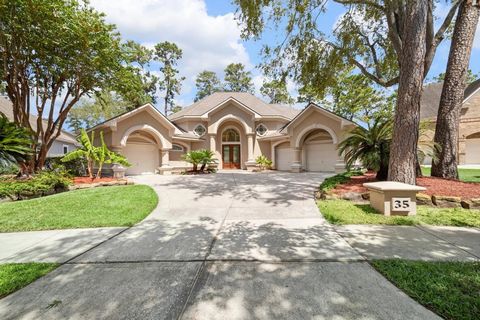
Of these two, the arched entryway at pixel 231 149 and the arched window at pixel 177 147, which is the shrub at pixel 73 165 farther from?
the arched entryway at pixel 231 149

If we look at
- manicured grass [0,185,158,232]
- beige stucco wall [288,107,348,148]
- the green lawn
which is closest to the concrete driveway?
manicured grass [0,185,158,232]

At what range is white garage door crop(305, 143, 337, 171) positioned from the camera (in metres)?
→ 16.0

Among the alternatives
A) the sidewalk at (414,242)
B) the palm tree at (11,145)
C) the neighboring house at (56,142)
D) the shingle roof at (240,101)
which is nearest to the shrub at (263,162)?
the shingle roof at (240,101)

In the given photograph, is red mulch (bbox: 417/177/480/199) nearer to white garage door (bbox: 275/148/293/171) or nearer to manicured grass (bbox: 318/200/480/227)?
manicured grass (bbox: 318/200/480/227)

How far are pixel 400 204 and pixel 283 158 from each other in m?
13.8

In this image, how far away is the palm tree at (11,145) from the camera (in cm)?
798

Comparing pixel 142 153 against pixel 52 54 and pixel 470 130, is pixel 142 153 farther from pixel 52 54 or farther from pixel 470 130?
pixel 470 130

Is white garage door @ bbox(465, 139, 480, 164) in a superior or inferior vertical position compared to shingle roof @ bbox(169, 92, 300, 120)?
inferior

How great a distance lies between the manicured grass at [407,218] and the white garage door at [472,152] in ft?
70.3

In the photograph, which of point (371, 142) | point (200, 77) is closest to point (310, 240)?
point (371, 142)

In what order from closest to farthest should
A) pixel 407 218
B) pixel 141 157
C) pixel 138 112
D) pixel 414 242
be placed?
pixel 414 242
pixel 407 218
pixel 138 112
pixel 141 157

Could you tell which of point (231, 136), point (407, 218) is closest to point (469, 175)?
point (407, 218)

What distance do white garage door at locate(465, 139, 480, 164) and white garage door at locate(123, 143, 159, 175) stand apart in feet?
95.1

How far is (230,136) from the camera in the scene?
68.8 ft
